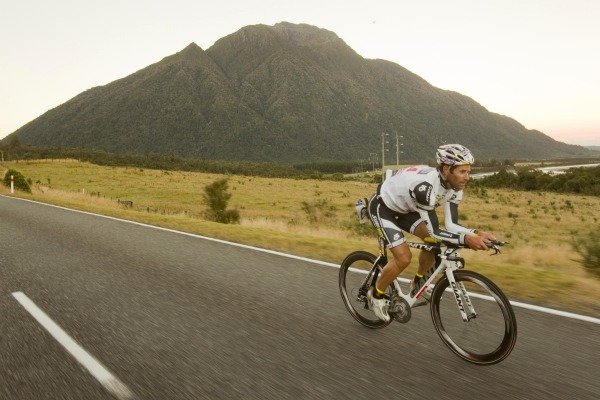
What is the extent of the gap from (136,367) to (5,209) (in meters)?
17.6

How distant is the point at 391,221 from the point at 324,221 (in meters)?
24.5

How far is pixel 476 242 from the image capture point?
12.4 feet

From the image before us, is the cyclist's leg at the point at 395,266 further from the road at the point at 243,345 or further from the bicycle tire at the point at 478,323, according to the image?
the road at the point at 243,345

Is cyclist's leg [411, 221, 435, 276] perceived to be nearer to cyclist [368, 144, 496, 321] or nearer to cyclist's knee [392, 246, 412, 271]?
cyclist [368, 144, 496, 321]

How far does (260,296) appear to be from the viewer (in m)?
6.00

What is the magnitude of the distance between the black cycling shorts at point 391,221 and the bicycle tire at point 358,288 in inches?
21.1

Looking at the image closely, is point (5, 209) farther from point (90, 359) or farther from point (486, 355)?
point (486, 355)

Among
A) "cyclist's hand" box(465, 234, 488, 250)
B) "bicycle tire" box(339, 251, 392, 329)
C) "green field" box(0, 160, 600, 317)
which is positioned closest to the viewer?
"cyclist's hand" box(465, 234, 488, 250)

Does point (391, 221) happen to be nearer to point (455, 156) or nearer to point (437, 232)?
point (437, 232)

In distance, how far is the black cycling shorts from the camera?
459 cm

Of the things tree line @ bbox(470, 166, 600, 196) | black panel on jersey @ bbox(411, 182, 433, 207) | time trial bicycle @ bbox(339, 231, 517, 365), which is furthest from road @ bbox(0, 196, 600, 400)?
tree line @ bbox(470, 166, 600, 196)

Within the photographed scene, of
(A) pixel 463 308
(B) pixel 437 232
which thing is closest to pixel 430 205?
(B) pixel 437 232

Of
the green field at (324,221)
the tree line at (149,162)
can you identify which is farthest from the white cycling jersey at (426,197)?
the tree line at (149,162)

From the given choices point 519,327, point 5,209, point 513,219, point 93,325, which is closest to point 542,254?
point 519,327
